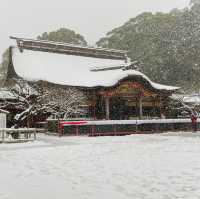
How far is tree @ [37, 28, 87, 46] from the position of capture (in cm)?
5581

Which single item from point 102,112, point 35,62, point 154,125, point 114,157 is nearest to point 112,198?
point 114,157

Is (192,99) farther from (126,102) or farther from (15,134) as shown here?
(15,134)

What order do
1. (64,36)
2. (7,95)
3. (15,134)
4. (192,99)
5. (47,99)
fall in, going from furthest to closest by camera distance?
(64,36) < (192,99) < (7,95) < (47,99) < (15,134)

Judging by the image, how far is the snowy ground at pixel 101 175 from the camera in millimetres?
7574

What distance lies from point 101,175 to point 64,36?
48289 millimetres

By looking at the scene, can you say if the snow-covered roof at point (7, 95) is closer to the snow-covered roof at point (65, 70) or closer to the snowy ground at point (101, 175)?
the snow-covered roof at point (65, 70)

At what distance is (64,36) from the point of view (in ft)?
185

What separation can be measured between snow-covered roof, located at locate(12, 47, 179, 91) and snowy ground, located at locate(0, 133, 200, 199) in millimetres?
17780

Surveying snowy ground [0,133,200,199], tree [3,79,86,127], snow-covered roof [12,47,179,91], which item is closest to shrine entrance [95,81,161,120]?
snow-covered roof [12,47,179,91]

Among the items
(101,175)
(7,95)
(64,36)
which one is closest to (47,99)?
(7,95)

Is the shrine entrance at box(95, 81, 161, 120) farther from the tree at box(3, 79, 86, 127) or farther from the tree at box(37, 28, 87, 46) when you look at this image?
the tree at box(37, 28, 87, 46)

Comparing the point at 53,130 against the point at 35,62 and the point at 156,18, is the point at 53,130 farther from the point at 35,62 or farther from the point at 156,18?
the point at 156,18

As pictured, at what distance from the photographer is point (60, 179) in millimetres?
9188

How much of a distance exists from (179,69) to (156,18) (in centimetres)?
820
